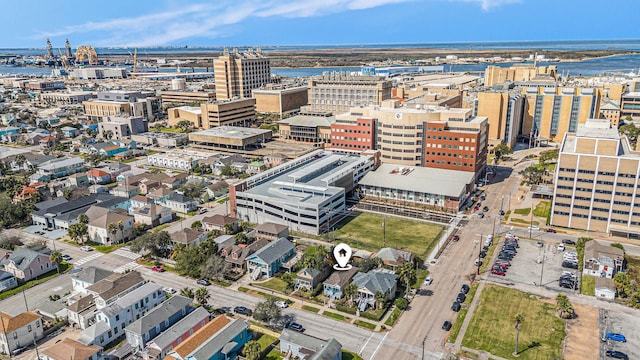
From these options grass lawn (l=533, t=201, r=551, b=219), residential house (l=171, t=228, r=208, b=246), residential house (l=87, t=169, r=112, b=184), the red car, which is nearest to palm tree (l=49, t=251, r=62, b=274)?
residential house (l=171, t=228, r=208, b=246)

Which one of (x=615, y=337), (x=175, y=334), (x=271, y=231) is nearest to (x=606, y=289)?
(x=615, y=337)

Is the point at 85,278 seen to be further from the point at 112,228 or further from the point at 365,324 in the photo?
the point at 365,324

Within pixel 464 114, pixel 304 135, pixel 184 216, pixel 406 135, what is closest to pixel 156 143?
pixel 304 135

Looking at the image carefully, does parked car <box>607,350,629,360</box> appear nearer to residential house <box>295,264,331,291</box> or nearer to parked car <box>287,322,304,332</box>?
parked car <box>287,322,304,332</box>

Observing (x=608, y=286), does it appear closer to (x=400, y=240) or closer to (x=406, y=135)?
(x=400, y=240)

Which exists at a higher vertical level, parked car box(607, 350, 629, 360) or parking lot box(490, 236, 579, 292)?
parking lot box(490, 236, 579, 292)

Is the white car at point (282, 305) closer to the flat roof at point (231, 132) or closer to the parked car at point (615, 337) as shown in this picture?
the parked car at point (615, 337)
